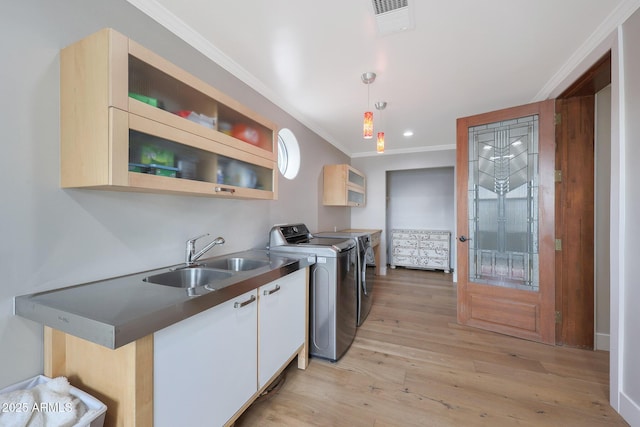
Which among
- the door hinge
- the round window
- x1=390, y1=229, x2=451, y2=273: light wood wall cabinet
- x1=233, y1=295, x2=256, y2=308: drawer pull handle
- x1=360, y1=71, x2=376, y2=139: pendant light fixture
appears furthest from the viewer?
x1=390, y1=229, x2=451, y2=273: light wood wall cabinet

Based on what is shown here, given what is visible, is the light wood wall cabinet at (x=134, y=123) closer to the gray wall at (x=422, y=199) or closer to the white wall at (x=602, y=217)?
the white wall at (x=602, y=217)

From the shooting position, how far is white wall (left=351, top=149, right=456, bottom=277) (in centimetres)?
486

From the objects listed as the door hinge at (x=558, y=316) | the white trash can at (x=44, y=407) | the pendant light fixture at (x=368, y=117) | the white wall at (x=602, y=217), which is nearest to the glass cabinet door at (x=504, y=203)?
the door hinge at (x=558, y=316)

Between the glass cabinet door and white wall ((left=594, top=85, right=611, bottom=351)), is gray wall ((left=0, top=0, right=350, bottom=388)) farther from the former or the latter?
white wall ((left=594, top=85, right=611, bottom=351))

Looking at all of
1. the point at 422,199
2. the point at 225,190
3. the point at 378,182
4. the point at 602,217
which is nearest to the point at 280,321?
the point at 225,190

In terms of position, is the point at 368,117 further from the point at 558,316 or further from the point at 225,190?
the point at 558,316

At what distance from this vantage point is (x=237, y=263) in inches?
74.1

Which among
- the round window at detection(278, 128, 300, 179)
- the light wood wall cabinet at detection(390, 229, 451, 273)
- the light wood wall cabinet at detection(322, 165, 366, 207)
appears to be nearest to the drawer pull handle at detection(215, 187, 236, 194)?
the round window at detection(278, 128, 300, 179)

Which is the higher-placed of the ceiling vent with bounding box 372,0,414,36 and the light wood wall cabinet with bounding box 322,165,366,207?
the ceiling vent with bounding box 372,0,414,36

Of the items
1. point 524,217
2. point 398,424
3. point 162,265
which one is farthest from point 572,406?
point 162,265

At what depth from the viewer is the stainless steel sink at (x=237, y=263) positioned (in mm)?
1775

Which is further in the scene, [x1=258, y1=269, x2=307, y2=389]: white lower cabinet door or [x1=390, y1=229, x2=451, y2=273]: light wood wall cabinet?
[x1=390, y1=229, x2=451, y2=273]: light wood wall cabinet

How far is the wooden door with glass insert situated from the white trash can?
3030mm

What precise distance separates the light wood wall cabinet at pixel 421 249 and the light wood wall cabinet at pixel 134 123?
4506 millimetres
